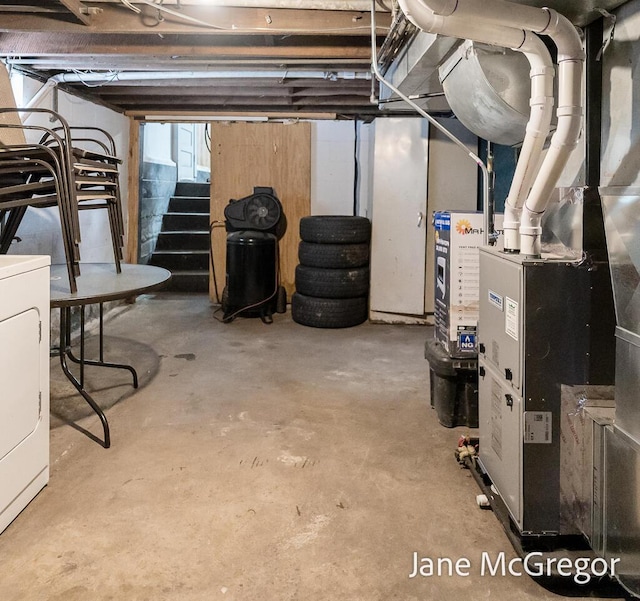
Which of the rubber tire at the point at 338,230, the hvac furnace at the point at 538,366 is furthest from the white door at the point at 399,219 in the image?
the hvac furnace at the point at 538,366

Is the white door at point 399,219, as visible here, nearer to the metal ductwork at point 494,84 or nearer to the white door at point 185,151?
the metal ductwork at point 494,84

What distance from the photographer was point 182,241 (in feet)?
21.8

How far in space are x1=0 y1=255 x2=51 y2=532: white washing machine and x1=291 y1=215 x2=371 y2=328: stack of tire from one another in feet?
9.40

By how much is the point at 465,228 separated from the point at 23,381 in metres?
1.93

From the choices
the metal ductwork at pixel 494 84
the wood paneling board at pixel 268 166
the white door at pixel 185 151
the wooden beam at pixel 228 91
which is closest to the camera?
the metal ductwork at pixel 494 84

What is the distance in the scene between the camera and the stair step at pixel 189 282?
616 centimetres

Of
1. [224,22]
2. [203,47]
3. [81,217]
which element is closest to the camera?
[224,22]

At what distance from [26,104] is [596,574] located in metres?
4.20

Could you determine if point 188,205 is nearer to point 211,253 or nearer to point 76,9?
point 211,253

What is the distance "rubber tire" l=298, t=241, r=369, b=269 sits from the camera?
4703 mm

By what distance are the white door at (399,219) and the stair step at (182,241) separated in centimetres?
268

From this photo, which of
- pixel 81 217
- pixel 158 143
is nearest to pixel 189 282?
pixel 81 217

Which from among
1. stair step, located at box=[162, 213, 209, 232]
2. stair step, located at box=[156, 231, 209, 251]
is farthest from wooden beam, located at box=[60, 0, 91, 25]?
stair step, located at box=[162, 213, 209, 232]
